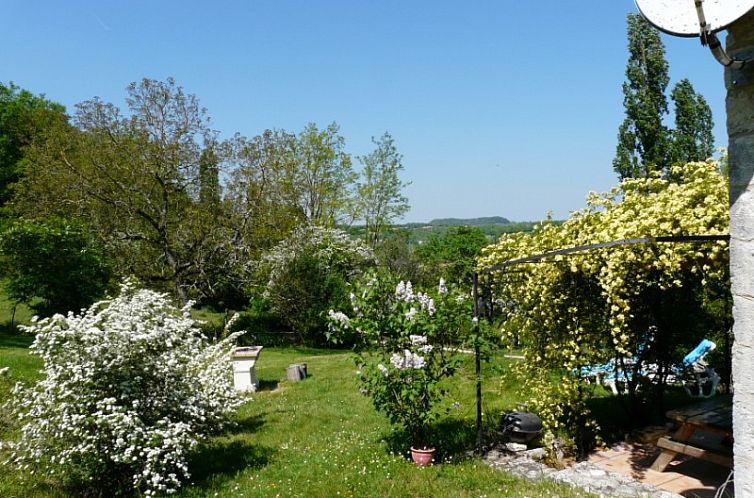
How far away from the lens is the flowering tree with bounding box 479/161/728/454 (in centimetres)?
519

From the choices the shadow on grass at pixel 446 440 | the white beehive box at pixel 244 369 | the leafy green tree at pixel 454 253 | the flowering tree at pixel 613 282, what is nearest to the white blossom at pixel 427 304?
the flowering tree at pixel 613 282

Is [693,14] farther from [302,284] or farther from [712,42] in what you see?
[302,284]

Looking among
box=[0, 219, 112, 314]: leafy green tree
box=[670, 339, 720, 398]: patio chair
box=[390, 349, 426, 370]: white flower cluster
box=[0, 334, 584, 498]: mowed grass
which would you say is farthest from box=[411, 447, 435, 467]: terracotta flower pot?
box=[0, 219, 112, 314]: leafy green tree

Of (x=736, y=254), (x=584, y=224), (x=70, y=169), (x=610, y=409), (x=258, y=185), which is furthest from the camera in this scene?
(x=258, y=185)

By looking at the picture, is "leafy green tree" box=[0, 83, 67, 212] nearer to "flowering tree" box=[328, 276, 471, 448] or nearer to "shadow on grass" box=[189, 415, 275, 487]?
"shadow on grass" box=[189, 415, 275, 487]

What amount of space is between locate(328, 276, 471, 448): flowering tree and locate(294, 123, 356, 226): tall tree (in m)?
22.7

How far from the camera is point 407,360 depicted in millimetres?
5863

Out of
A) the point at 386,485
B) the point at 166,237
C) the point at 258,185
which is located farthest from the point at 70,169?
the point at 386,485

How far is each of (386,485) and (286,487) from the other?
1029mm

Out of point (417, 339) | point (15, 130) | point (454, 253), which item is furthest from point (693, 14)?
point (15, 130)

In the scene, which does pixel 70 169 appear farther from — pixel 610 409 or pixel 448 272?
pixel 610 409

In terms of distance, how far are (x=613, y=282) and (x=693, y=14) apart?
305 centimetres

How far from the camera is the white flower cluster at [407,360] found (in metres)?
5.81

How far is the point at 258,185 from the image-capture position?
2036cm
